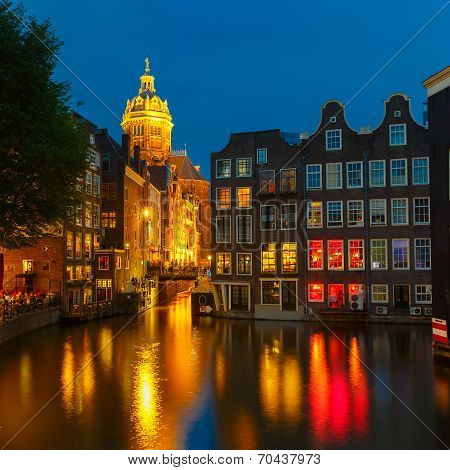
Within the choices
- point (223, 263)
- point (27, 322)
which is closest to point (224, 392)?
point (27, 322)

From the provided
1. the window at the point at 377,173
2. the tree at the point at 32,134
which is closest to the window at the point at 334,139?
the window at the point at 377,173

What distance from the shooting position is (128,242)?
6900 cm

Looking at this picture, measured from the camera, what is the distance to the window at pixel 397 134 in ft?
158

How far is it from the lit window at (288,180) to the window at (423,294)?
565 inches

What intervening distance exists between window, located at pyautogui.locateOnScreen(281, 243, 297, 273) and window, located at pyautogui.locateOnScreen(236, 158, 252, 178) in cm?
796

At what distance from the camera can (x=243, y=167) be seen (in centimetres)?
5300

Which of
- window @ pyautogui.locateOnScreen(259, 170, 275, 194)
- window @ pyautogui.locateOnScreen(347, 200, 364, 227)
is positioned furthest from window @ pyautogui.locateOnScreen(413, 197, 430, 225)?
window @ pyautogui.locateOnScreen(259, 170, 275, 194)

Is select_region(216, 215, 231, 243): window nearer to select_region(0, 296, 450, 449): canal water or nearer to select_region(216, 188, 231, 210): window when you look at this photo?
select_region(216, 188, 231, 210): window

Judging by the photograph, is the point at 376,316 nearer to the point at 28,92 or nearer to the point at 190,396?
the point at 190,396

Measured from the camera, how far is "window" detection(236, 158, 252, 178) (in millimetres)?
52750

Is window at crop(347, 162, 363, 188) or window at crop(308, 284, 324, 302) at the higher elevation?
window at crop(347, 162, 363, 188)

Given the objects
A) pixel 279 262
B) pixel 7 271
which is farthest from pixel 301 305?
pixel 7 271

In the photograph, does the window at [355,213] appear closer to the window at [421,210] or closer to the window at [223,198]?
the window at [421,210]

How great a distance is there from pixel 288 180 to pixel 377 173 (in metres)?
8.09
